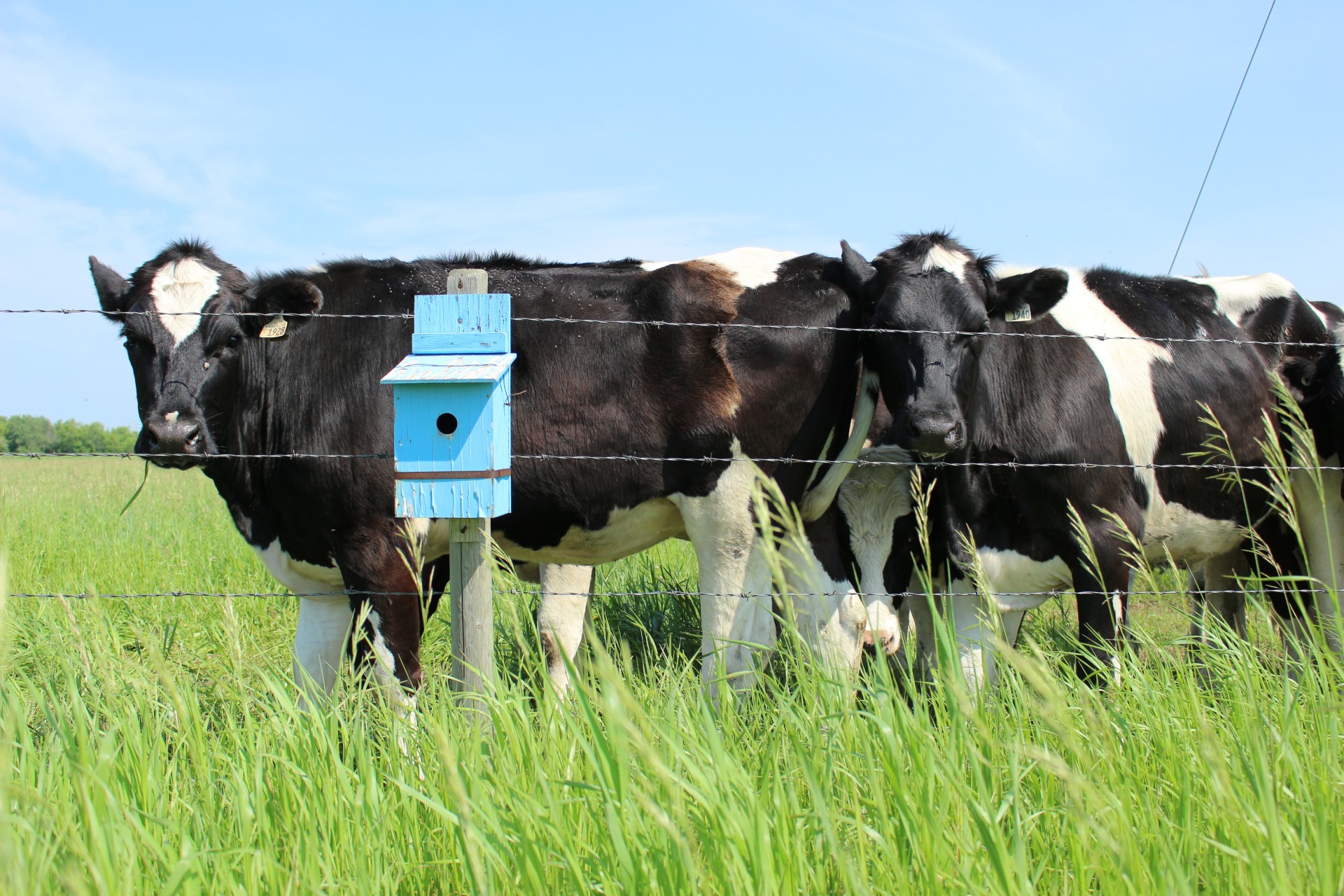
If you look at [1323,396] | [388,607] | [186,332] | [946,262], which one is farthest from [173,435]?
[1323,396]

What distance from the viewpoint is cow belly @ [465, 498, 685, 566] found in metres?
4.43

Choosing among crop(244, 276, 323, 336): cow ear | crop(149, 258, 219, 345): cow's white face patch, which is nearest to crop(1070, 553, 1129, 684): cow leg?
crop(244, 276, 323, 336): cow ear

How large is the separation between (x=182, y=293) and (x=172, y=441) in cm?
67

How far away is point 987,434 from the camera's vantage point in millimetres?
4621

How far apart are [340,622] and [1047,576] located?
3.27 m

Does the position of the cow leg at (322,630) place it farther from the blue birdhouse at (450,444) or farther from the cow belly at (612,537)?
the blue birdhouse at (450,444)

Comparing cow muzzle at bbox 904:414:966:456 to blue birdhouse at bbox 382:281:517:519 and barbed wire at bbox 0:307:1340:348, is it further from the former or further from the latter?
blue birdhouse at bbox 382:281:517:519

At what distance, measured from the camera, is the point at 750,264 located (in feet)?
15.6

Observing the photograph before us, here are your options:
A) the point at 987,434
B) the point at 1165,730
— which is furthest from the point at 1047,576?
the point at 1165,730

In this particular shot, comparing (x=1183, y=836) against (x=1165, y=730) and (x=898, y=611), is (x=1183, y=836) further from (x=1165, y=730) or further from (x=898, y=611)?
(x=898, y=611)

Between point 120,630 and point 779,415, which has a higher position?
point 779,415

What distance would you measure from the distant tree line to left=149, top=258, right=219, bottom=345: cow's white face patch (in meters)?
52.3

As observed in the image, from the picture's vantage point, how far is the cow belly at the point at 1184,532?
16.0 feet

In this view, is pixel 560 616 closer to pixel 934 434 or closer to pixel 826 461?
pixel 826 461
